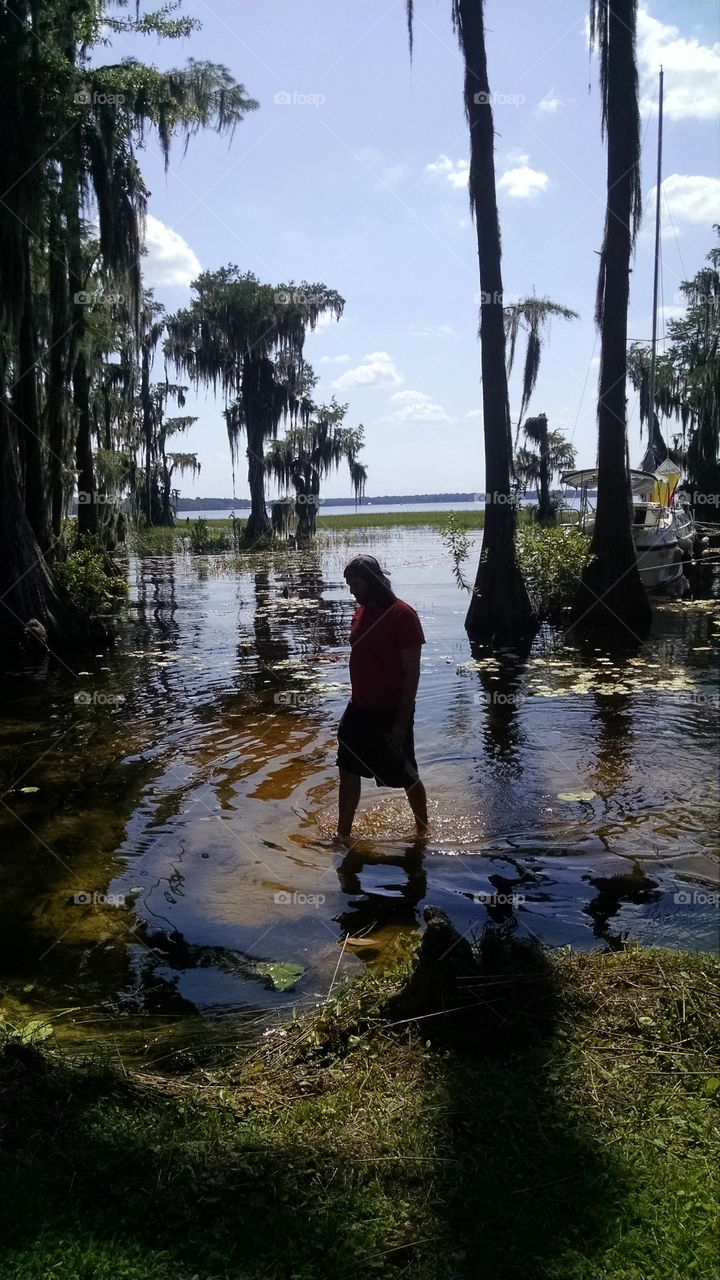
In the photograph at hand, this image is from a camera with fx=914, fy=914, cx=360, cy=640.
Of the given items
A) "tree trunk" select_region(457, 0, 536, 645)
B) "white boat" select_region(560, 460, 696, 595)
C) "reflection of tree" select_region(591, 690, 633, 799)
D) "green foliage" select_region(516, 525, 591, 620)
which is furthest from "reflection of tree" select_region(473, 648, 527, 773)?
"white boat" select_region(560, 460, 696, 595)

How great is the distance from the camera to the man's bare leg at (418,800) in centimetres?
621

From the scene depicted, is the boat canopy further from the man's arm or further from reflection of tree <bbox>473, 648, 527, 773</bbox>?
the man's arm

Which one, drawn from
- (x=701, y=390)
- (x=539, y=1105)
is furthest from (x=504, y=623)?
(x=701, y=390)

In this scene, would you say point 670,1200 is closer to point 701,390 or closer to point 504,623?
point 504,623

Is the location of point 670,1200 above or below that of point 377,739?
below

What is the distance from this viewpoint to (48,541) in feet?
53.8

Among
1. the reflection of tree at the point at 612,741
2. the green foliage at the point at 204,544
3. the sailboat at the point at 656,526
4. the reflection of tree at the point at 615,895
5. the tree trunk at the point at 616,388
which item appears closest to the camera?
the reflection of tree at the point at 615,895

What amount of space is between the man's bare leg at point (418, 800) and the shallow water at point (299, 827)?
101 millimetres

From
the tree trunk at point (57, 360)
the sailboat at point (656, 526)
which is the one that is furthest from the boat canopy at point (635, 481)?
the tree trunk at point (57, 360)

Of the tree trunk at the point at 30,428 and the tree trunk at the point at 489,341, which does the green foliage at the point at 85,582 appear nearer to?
the tree trunk at the point at 30,428

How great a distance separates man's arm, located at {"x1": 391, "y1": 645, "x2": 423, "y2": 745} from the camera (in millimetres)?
5777

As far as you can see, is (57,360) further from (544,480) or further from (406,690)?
(544,480)

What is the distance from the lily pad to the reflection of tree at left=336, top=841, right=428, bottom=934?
0.52 meters

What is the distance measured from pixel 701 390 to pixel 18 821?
4160 centimetres
